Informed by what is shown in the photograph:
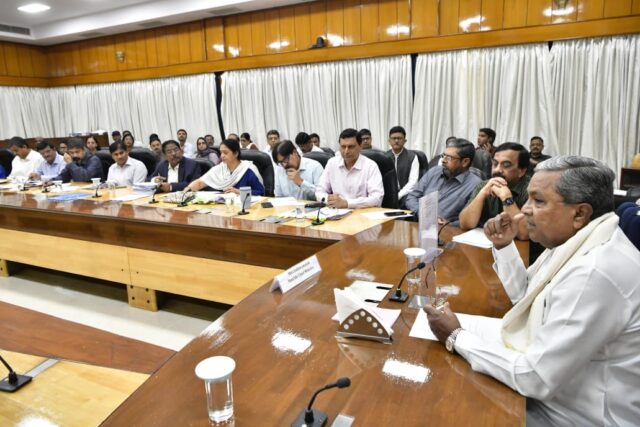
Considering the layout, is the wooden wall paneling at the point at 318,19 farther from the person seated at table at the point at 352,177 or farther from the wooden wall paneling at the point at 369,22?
the person seated at table at the point at 352,177

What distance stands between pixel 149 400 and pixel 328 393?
43cm

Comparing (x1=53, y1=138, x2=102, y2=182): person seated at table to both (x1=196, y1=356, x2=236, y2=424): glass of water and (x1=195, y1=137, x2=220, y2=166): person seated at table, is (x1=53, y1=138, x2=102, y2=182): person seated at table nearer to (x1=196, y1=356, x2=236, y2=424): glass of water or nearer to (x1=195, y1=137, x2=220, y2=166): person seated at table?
(x1=195, y1=137, x2=220, y2=166): person seated at table

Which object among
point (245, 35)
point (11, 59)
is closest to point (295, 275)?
point (245, 35)

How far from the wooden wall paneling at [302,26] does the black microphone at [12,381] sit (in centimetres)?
653

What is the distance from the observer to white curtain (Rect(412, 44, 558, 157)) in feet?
18.1

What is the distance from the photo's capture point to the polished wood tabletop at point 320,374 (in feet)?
3.15

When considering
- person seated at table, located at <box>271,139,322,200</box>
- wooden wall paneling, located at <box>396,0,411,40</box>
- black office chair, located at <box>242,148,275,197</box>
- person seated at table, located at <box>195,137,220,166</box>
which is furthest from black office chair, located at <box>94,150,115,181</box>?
wooden wall paneling, located at <box>396,0,411,40</box>

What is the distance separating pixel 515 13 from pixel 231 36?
4608 mm

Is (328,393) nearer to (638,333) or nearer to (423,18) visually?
(638,333)

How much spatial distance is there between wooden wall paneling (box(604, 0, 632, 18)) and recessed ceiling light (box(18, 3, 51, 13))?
845 centimetres

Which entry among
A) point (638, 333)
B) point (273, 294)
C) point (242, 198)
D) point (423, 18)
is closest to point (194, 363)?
point (273, 294)

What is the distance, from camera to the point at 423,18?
6051 millimetres

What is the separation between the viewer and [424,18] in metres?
6.04

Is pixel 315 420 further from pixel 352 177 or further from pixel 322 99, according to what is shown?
pixel 322 99
